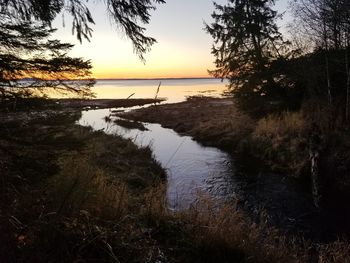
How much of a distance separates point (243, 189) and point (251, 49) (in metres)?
11.4

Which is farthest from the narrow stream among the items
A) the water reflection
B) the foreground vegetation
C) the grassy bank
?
the foreground vegetation

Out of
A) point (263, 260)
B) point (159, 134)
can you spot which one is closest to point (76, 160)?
point (263, 260)

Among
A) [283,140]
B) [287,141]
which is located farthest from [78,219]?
[283,140]

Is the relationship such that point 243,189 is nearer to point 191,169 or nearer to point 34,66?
point 191,169

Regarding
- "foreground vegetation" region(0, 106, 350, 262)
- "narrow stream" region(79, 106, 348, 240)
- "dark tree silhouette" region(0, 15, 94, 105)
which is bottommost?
"narrow stream" region(79, 106, 348, 240)

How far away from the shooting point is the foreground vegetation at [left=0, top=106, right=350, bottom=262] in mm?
3670

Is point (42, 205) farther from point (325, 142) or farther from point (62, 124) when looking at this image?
point (325, 142)

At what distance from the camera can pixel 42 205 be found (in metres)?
4.25

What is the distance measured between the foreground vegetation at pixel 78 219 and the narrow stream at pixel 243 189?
141cm

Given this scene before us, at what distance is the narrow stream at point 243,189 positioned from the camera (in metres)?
10.0

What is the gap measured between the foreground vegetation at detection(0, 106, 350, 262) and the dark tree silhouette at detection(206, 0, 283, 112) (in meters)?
16.8

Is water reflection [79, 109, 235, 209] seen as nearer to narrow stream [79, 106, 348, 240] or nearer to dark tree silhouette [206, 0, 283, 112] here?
narrow stream [79, 106, 348, 240]

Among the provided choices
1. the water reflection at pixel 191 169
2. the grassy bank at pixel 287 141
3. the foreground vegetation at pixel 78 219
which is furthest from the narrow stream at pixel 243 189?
the foreground vegetation at pixel 78 219

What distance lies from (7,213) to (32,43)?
2.51 meters
